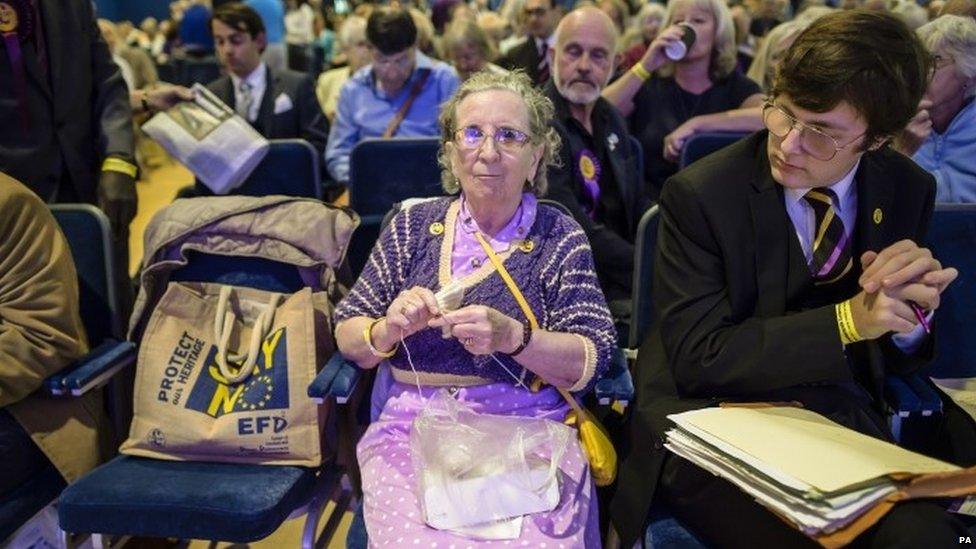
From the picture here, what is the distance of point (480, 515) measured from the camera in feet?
5.00

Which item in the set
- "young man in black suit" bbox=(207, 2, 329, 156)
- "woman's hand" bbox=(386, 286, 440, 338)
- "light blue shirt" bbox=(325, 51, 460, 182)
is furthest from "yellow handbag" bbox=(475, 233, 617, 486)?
"young man in black suit" bbox=(207, 2, 329, 156)

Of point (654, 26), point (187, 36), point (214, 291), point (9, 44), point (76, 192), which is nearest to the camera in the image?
point (214, 291)

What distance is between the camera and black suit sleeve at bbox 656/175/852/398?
1.50m

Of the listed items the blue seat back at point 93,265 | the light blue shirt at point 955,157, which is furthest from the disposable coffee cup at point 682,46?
the blue seat back at point 93,265

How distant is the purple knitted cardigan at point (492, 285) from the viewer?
5.85ft

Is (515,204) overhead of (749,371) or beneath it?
overhead

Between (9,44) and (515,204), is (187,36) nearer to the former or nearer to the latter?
(9,44)

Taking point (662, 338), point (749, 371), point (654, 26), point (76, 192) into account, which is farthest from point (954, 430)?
point (654, 26)

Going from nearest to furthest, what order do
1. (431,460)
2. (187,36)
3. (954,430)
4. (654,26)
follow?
(431,460) < (954,430) < (654,26) < (187,36)

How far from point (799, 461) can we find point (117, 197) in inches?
84.3

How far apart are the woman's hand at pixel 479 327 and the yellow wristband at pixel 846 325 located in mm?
649

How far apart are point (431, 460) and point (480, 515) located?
0.56ft

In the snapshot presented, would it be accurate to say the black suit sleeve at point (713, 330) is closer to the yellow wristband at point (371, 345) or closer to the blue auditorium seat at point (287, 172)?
the yellow wristband at point (371, 345)

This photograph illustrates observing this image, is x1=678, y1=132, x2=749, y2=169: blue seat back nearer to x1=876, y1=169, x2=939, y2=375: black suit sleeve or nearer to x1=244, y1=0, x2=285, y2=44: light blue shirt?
x1=876, y1=169, x2=939, y2=375: black suit sleeve
